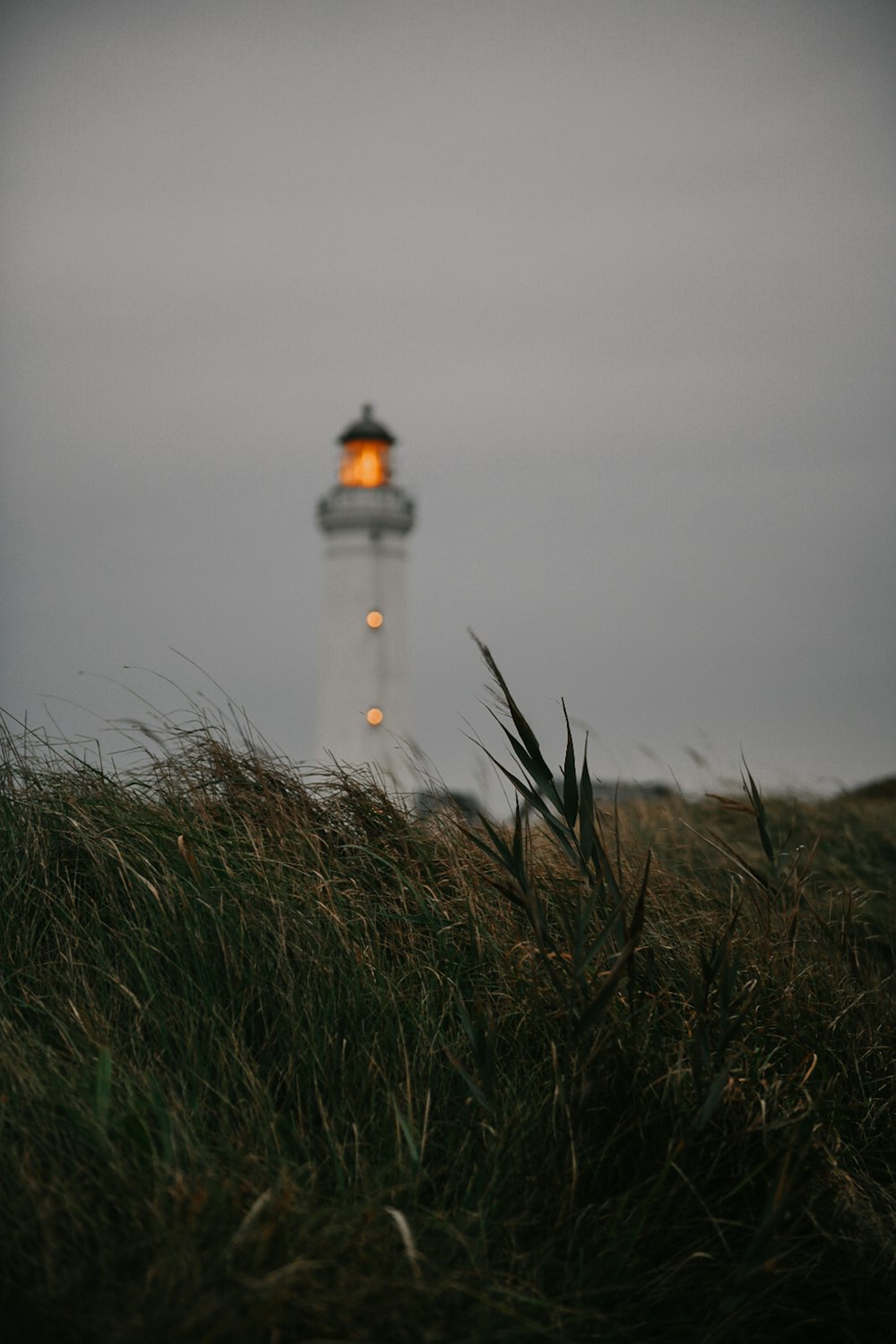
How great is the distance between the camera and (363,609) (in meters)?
20.0

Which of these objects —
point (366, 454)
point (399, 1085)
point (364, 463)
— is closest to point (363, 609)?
point (364, 463)

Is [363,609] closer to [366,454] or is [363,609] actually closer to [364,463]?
[364,463]

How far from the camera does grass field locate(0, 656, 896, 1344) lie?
151 cm

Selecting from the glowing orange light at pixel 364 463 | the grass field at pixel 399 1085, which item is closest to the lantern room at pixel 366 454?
the glowing orange light at pixel 364 463

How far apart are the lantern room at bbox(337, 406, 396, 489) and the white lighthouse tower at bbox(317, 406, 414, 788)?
0.08ft

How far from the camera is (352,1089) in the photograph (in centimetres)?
209

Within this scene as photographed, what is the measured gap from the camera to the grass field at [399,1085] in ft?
4.94

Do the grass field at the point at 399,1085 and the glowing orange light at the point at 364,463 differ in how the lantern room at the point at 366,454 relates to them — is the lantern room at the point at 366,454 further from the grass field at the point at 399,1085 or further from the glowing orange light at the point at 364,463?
the grass field at the point at 399,1085

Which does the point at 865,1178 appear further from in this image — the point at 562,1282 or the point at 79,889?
the point at 79,889

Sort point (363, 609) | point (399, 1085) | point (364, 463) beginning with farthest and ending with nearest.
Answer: point (364, 463) < point (363, 609) < point (399, 1085)

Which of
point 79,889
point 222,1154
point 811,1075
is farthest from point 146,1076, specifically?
point 811,1075

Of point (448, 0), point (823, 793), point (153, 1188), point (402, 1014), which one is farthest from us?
point (448, 0)

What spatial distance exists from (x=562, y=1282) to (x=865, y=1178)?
42.1 inches

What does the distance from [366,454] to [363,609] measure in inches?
129
